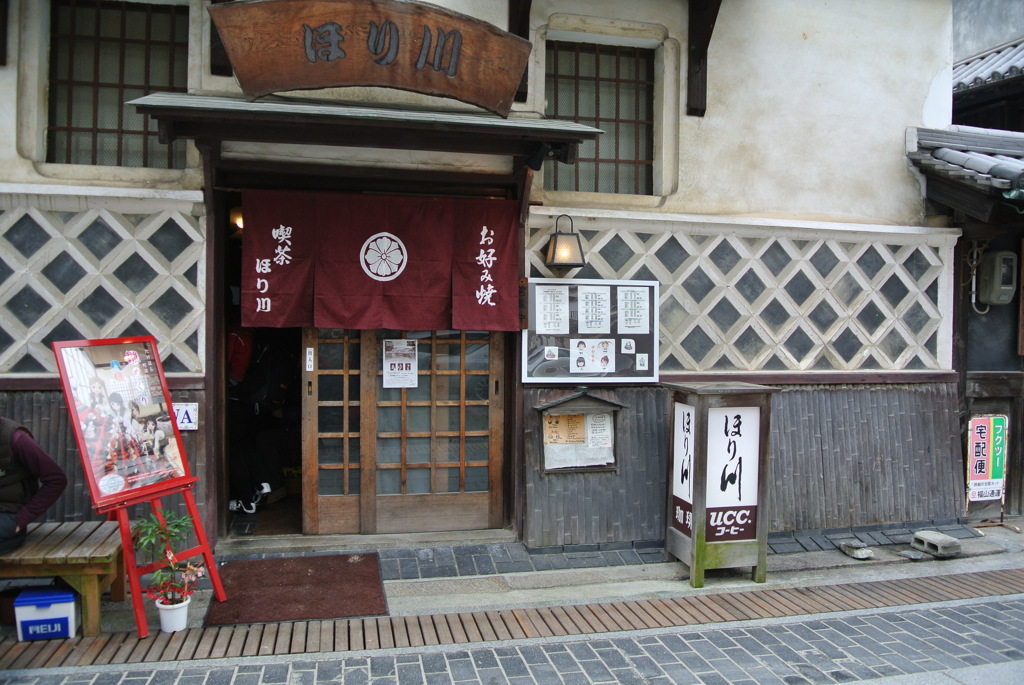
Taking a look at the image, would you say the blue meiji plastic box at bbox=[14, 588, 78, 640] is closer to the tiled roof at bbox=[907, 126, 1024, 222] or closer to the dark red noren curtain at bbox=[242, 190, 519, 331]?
the dark red noren curtain at bbox=[242, 190, 519, 331]

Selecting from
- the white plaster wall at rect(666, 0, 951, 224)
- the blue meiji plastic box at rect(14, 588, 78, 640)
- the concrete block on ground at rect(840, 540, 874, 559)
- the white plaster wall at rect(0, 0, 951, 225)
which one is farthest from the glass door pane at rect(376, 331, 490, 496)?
the concrete block on ground at rect(840, 540, 874, 559)

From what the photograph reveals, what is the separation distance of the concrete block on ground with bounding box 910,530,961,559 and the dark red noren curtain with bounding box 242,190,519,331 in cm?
524

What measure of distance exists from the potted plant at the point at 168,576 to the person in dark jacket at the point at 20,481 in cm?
77

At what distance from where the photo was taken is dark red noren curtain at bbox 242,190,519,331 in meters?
7.47

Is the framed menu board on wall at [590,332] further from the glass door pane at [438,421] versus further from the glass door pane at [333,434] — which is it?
the glass door pane at [333,434]

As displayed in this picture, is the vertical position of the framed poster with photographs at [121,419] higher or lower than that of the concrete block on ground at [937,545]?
higher

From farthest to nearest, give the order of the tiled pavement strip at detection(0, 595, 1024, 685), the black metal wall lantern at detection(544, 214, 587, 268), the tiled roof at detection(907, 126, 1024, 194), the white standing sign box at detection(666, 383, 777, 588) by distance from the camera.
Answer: the tiled roof at detection(907, 126, 1024, 194) → the black metal wall lantern at detection(544, 214, 587, 268) → the white standing sign box at detection(666, 383, 777, 588) → the tiled pavement strip at detection(0, 595, 1024, 685)

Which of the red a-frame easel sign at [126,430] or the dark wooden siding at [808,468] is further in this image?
the dark wooden siding at [808,468]

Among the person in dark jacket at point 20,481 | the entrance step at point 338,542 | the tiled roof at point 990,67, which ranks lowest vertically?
the entrance step at point 338,542

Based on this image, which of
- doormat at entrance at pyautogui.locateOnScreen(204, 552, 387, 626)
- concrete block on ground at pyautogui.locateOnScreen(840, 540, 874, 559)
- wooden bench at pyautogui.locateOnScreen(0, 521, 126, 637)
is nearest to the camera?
wooden bench at pyautogui.locateOnScreen(0, 521, 126, 637)

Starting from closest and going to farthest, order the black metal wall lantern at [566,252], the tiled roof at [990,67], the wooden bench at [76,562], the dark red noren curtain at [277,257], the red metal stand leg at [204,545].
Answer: the wooden bench at [76,562] → the red metal stand leg at [204,545] → the dark red noren curtain at [277,257] → the black metal wall lantern at [566,252] → the tiled roof at [990,67]

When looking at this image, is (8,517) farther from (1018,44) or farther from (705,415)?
(1018,44)

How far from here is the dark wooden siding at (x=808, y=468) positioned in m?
8.04

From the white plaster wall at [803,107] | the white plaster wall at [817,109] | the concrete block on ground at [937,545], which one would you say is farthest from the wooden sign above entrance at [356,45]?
the concrete block on ground at [937,545]
